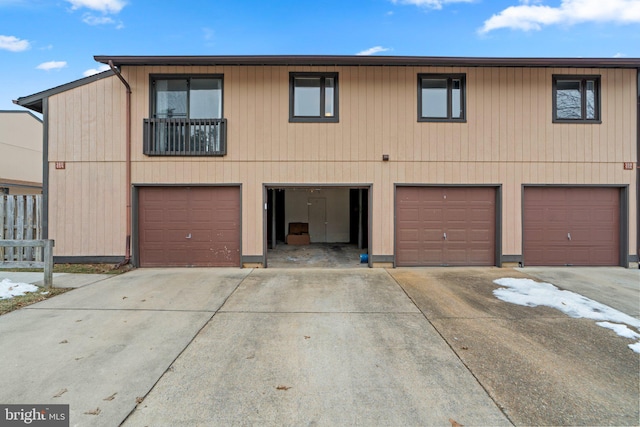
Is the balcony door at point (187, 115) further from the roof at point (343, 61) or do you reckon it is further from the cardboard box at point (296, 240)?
the cardboard box at point (296, 240)

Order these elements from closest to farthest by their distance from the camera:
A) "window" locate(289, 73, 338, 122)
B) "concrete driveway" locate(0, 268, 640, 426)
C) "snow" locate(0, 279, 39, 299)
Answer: "concrete driveway" locate(0, 268, 640, 426) → "snow" locate(0, 279, 39, 299) → "window" locate(289, 73, 338, 122)

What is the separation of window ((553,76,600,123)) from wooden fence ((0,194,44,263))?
12.9 metres

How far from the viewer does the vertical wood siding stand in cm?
713

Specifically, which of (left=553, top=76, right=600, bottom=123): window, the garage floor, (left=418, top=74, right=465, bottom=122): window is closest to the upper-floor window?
the garage floor

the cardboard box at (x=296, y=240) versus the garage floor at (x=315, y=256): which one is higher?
the cardboard box at (x=296, y=240)

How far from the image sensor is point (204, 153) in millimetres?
7125

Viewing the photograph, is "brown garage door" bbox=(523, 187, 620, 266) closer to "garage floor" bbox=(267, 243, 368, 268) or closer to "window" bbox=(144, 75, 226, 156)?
"garage floor" bbox=(267, 243, 368, 268)

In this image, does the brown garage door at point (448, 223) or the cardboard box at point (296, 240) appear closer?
the brown garage door at point (448, 223)

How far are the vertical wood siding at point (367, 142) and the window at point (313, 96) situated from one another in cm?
18

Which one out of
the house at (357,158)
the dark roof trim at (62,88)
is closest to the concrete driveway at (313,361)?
the house at (357,158)

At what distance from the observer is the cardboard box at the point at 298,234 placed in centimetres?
1135

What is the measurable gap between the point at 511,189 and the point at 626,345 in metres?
4.67

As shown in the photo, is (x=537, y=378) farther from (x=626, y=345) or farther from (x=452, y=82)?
(x=452, y=82)

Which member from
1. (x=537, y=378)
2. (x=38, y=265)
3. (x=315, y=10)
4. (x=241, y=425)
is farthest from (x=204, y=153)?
(x=315, y=10)
